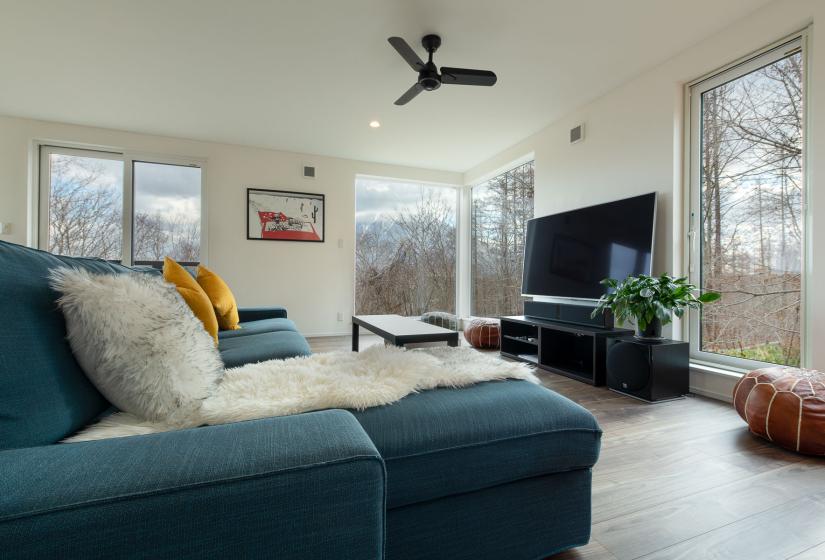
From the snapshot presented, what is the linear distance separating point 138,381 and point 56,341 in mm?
176

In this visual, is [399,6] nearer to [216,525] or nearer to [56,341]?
[56,341]

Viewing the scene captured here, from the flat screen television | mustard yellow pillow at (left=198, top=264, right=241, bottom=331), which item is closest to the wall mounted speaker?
the flat screen television

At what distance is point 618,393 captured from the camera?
2734 mm

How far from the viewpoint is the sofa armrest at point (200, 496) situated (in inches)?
20.4

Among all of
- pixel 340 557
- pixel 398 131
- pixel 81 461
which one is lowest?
pixel 340 557

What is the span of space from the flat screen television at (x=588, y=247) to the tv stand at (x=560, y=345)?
37cm

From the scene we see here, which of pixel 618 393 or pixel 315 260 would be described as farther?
pixel 315 260

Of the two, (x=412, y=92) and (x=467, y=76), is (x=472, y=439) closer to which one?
(x=467, y=76)

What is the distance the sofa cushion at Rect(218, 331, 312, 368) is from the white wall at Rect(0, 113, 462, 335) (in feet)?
9.33

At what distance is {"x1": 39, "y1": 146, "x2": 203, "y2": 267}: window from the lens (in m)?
4.38

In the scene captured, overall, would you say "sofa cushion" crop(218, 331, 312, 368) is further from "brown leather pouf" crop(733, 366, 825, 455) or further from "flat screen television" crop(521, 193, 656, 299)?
"flat screen television" crop(521, 193, 656, 299)

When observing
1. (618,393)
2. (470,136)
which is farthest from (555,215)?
(618,393)

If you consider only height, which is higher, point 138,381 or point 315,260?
point 315,260

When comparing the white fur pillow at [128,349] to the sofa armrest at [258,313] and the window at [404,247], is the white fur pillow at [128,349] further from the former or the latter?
the window at [404,247]
